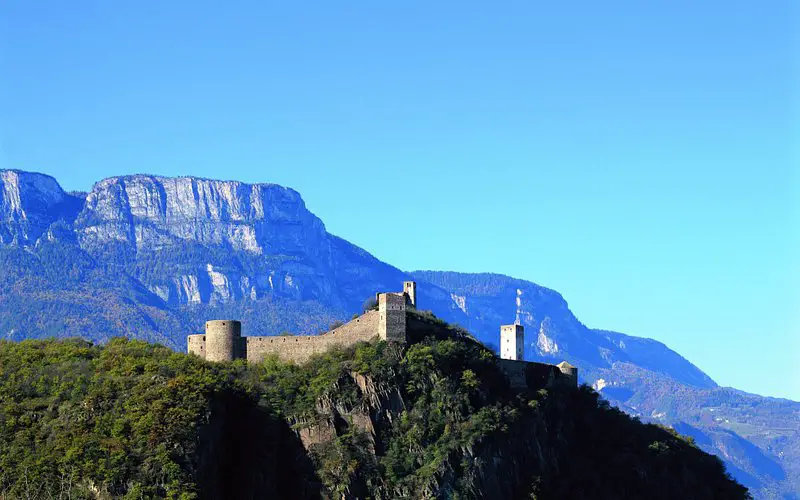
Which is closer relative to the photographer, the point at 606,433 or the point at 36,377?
the point at 36,377

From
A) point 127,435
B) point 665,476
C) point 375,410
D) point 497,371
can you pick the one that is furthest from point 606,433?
point 127,435

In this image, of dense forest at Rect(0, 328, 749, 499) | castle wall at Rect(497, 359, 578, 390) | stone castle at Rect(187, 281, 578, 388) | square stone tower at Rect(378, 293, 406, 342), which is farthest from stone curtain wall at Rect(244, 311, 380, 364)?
castle wall at Rect(497, 359, 578, 390)

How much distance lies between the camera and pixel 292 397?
A: 114062mm

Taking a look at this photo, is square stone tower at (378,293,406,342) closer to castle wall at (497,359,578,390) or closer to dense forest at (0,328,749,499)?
dense forest at (0,328,749,499)

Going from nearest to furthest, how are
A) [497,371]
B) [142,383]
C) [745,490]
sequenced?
[142,383] → [497,371] → [745,490]

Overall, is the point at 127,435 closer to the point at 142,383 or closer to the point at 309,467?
the point at 142,383

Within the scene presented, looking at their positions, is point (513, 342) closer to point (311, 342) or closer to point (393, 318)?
point (393, 318)

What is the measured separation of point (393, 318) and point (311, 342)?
654 centimetres

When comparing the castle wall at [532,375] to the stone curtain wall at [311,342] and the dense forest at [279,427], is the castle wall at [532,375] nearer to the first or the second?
the dense forest at [279,427]

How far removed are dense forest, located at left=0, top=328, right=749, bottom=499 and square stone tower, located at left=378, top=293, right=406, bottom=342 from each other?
0.98m

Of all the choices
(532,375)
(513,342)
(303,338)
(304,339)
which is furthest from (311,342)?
(513,342)

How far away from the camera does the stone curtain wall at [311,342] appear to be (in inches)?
4614

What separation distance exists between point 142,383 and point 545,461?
3077cm

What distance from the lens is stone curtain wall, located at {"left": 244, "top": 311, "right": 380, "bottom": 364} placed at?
117m
